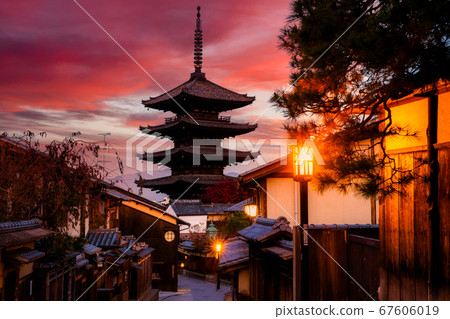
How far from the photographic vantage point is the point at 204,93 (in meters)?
37.8

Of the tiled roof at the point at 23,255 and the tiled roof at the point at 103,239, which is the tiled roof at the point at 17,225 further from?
the tiled roof at the point at 103,239

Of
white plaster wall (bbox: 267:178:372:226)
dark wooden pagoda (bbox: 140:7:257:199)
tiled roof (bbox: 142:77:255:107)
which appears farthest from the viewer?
dark wooden pagoda (bbox: 140:7:257:199)

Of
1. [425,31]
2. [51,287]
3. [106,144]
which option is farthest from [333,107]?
[51,287]

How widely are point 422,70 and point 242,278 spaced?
31.7 feet

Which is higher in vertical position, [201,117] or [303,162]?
[201,117]

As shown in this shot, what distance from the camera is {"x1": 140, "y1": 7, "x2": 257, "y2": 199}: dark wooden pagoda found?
3738 centimetres

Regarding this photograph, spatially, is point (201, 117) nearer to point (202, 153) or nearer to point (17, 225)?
point (202, 153)

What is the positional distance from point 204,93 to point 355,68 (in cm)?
3215

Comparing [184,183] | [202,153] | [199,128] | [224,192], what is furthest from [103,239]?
[184,183]

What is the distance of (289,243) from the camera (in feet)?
30.5

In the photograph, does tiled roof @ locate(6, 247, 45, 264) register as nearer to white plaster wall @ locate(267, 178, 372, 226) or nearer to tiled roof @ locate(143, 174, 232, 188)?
white plaster wall @ locate(267, 178, 372, 226)

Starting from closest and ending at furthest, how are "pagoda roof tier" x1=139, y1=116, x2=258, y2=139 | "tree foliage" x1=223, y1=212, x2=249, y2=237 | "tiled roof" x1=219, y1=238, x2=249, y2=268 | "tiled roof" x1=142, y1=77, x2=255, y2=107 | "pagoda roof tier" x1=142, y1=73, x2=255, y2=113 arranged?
"tiled roof" x1=219, y1=238, x2=249, y2=268, "tree foliage" x1=223, y1=212, x2=249, y2=237, "pagoda roof tier" x1=139, y1=116, x2=258, y2=139, "pagoda roof tier" x1=142, y1=73, x2=255, y2=113, "tiled roof" x1=142, y1=77, x2=255, y2=107

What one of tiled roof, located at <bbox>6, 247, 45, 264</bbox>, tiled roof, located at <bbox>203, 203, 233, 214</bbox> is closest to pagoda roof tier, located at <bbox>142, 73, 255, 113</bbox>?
tiled roof, located at <bbox>203, 203, 233, 214</bbox>

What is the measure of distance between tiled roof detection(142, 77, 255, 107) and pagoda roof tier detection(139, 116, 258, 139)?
86.8 inches
